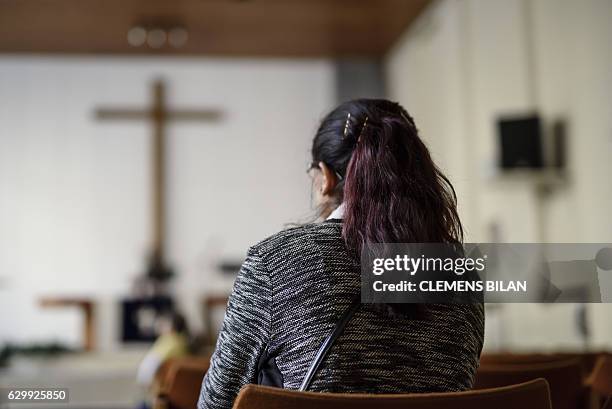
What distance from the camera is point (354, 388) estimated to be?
114 cm

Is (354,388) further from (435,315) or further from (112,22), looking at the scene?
(112,22)

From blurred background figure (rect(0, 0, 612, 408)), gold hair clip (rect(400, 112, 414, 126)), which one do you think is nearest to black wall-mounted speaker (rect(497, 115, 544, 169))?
blurred background figure (rect(0, 0, 612, 408))

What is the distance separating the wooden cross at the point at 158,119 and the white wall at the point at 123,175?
110mm

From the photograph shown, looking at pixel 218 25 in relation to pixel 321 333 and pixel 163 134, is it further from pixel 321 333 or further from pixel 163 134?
pixel 321 333

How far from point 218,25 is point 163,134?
1.50 metres

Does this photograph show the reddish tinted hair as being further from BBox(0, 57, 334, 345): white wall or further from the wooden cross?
the wooden cross

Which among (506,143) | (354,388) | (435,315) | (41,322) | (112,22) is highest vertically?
(112,22)

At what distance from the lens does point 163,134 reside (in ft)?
26.7

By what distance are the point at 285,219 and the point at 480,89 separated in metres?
3.10

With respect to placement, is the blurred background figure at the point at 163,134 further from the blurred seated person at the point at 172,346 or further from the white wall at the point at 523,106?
the blurred seated person at the point at 172,346

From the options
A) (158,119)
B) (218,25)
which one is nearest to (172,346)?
(218,25)

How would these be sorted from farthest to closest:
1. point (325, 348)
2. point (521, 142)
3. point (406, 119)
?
point (521, 142)
point (406, 119)
point (325, 348)

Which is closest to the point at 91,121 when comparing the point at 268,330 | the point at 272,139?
the point at 272,139

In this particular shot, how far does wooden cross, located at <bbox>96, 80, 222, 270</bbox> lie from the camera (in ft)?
26.0
